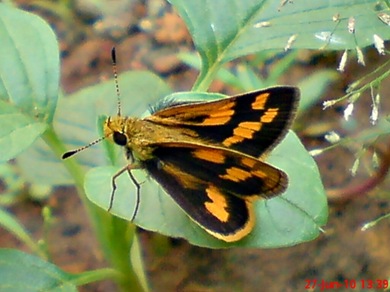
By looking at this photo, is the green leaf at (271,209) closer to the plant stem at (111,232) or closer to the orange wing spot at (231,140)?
the orange wing spot at (231,140)

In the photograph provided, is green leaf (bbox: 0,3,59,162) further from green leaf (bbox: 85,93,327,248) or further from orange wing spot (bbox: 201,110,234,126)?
orange wing spot (bbox: 201,110,234,126)

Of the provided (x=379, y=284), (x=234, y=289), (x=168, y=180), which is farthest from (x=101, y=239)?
(x=379, y=284)

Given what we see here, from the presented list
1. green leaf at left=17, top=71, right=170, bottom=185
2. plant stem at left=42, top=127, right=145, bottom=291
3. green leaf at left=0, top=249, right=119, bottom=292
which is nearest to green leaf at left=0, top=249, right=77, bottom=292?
green leaf at left=0, top=249, right=119, bottom=292

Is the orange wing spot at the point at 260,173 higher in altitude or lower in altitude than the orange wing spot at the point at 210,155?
lower

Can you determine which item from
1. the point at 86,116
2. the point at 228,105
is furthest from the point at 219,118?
the point at 86,116

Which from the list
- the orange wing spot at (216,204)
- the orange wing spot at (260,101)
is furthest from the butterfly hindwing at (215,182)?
the orange wing spot at (260,101)

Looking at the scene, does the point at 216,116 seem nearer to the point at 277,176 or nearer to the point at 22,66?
the point at 277,176
